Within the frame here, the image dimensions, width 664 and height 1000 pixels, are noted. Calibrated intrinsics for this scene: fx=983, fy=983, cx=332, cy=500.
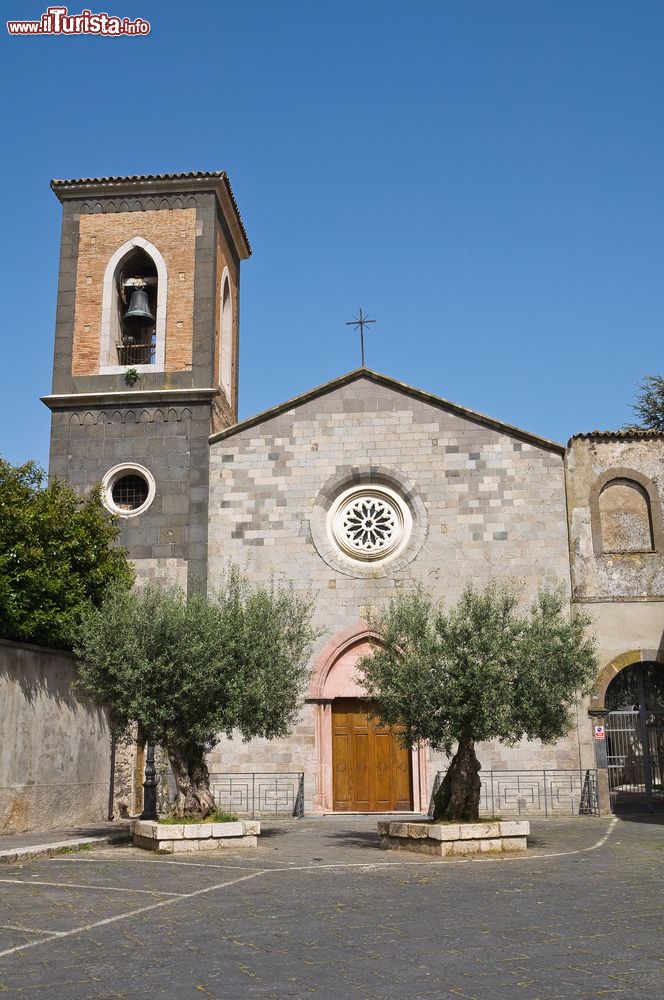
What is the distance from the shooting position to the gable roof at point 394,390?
21.2 metres

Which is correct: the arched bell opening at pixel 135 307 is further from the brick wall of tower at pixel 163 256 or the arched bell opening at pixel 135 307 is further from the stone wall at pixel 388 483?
the stone wall at pixel 388 483

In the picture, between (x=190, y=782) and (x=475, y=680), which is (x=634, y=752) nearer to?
(x=475, y=680)

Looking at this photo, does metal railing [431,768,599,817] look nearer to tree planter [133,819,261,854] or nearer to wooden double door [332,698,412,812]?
wooden double door [332,698,412,812]

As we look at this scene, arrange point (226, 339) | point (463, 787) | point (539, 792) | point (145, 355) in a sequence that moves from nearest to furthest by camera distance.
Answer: point (463, 787), point (539, 792), point (145, 355), point (226, 339)

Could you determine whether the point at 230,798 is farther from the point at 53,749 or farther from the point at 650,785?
the point at 650,785

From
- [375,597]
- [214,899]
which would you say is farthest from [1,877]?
[375,597]

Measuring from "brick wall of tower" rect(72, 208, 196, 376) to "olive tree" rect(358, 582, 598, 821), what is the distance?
10962mm

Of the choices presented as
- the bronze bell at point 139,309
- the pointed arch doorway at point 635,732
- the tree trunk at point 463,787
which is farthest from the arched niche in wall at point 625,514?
the bronze bell at point 139,309

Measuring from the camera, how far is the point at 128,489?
72.4 feet

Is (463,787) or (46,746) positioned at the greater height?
(46,746)

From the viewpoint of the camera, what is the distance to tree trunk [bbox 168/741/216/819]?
14258 millimetres

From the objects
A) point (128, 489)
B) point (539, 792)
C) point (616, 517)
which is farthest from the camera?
point (128, 489)

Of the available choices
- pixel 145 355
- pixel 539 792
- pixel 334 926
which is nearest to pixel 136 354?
pixel 145 355

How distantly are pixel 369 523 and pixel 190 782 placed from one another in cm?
832
